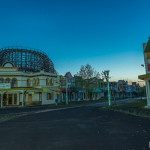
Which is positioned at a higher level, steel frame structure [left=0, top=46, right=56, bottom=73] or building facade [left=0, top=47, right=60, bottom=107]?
steel frame structure [left=0, top=46, right=56, bottom=73]

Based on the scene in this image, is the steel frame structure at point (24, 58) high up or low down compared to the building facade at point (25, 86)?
up

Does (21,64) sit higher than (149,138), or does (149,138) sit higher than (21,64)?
(21,64)

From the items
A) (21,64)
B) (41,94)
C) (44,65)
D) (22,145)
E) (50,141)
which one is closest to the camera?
(22,145)

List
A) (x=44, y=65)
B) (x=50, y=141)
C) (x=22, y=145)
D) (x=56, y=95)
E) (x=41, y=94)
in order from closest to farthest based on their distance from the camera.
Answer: (x=22, y=145)
(x=50, y=141)
(x=41, y=94)
(x=56, y=95)
(x=44, y=65)

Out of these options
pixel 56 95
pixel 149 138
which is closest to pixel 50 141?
pixel 149 138

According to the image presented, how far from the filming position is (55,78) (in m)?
39.1

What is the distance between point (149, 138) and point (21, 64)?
45852mm

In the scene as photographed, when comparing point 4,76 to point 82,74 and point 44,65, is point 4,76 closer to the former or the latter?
point 44,65

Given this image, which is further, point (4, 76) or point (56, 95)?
point (56, 95)

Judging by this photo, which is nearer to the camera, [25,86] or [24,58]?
[25,86]

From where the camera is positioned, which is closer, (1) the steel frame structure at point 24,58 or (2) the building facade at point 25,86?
(2) the building facade at point 25,86

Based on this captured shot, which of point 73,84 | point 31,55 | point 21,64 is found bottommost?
point 73,84

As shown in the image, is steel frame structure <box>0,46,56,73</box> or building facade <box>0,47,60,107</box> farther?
steel frame structure <box>0,46,56,73</box>

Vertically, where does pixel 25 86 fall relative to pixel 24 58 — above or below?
below
